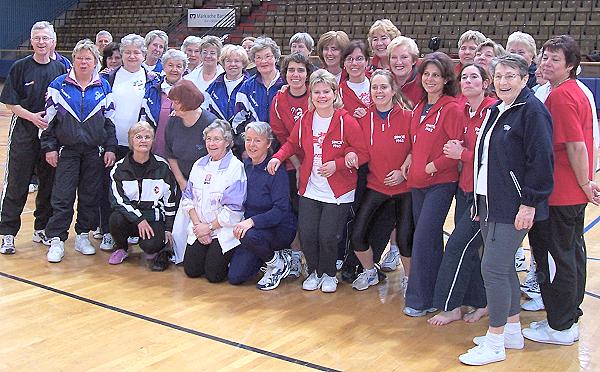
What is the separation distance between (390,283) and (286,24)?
37.5 ft

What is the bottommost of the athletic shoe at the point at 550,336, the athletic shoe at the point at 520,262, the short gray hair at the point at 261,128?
the athletic shoe at the point at 550,336

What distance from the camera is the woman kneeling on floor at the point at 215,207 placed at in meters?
3.78

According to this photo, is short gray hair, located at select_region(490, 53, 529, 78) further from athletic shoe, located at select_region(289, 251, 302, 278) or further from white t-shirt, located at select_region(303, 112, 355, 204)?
athletic shoe, located at select_region(289, 251, 302, 278)

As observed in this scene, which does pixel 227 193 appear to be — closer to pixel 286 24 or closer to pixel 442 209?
pixel 442 209

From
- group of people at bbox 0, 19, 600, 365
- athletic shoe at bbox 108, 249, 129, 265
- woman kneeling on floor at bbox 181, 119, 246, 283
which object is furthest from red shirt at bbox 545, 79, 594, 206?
athletic shoe at bbox 108, 249, 129, 265

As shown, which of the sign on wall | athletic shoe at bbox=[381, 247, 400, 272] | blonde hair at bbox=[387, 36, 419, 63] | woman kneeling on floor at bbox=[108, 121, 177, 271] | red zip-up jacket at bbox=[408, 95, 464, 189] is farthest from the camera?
the sign on wall

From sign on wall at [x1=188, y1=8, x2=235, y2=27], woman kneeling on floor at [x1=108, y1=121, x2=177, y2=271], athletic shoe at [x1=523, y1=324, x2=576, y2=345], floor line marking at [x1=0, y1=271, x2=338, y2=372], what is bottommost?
floor line marking at [x1=0, y1=271, x2=338, y2=372]

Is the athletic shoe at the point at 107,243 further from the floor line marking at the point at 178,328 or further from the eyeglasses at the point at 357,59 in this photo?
the eyeglasses at the point at 357,59

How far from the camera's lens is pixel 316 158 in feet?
12.0

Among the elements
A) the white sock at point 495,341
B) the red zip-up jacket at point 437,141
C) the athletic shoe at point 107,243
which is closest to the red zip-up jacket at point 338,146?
the red zip-up jacket at point 437,141

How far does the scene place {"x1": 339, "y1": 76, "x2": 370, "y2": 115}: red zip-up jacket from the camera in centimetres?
384

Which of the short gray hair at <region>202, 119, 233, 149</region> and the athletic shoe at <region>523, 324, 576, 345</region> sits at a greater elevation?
the short gray hair at <region>202, 119, 233, 149</region>

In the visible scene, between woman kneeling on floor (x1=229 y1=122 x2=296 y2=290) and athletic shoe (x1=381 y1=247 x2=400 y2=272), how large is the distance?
26.0 inches

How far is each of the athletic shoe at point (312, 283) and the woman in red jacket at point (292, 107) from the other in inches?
7.7
